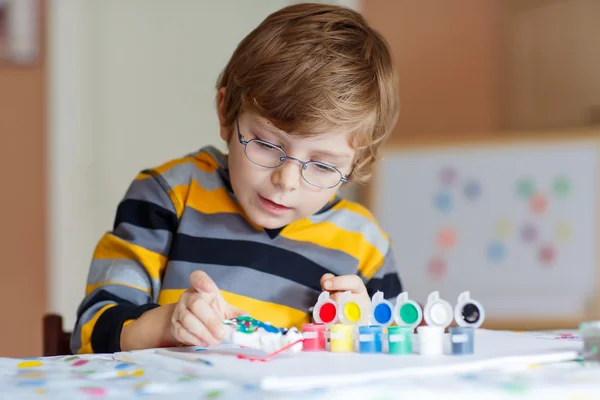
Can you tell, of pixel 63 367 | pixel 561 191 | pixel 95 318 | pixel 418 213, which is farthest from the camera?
pixel 418 213

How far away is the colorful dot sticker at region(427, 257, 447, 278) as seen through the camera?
2.77 meters

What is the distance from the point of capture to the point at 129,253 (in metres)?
1.02

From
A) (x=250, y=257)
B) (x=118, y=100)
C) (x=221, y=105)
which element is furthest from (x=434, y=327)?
(x=118, y=100)

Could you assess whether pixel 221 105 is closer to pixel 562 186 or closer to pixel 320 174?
pixel 320 174

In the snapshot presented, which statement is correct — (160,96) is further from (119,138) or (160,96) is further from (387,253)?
(387,253)

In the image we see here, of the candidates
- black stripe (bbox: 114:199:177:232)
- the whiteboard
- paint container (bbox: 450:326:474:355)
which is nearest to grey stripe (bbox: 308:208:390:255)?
black stripe (bbox: 114:199:177:232)

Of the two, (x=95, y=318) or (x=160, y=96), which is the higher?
(x=160, y=96)

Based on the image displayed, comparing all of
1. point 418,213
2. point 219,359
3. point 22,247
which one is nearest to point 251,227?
point 219,359

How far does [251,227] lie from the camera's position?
3.61ft

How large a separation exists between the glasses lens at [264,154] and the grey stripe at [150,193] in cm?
15

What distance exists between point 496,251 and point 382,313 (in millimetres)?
1967

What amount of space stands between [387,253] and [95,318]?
0.46 metres

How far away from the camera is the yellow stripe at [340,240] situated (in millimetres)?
1130

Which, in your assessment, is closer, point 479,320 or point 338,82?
point 479,320
